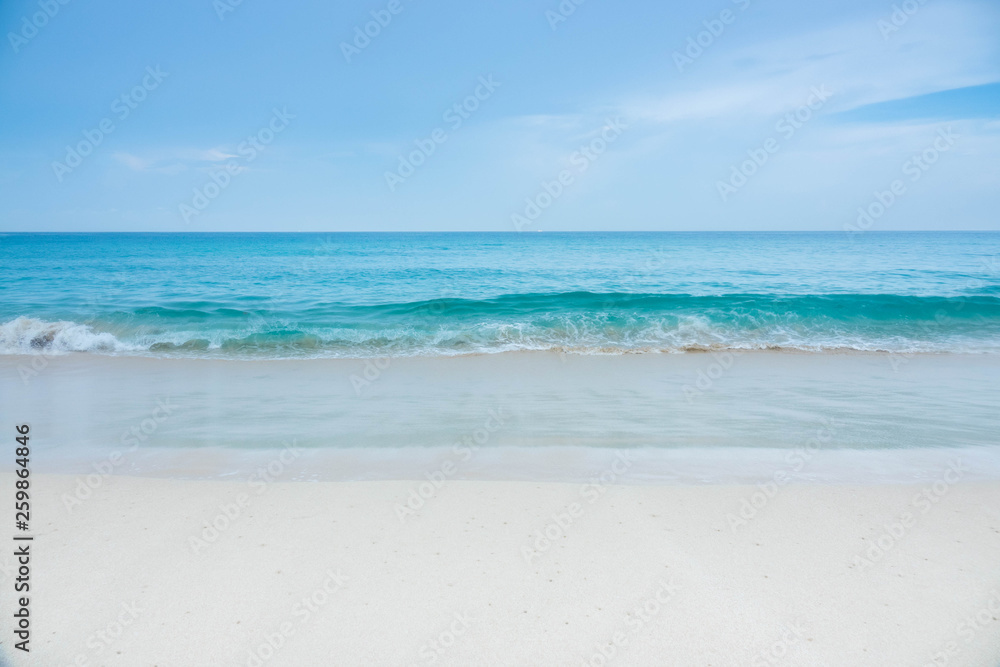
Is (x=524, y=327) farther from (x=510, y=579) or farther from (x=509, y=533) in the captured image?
(x=510, y=579)

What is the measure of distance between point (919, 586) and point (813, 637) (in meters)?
1.00

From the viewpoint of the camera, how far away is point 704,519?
13.3 ft

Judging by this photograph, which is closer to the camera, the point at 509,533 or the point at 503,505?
the point at 509,533

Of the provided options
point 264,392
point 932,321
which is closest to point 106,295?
point 264,392

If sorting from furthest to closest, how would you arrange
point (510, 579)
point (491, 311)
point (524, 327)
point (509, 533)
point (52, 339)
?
point (491, 311), point (524, 327), point (52, 339), point (509, 533), point (510, 579)

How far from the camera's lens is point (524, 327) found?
1300cm

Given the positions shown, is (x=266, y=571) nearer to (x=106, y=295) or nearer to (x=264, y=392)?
(x=264, y=392)

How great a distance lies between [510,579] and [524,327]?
9834 mm

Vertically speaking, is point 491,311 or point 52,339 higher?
point 491,311

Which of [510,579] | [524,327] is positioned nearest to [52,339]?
[524,327]

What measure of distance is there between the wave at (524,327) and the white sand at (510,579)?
270 inches

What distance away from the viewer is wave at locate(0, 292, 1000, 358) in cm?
1148

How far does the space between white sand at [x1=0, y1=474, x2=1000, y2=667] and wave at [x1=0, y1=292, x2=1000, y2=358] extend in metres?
6.85

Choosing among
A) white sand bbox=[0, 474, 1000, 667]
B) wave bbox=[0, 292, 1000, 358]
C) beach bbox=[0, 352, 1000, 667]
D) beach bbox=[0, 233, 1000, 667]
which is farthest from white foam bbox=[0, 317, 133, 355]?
white sand bbox=[0, 474, 1000, 667]
